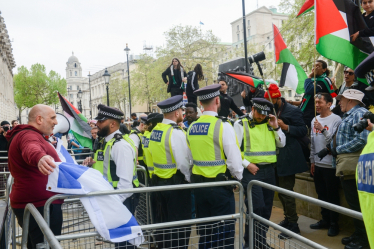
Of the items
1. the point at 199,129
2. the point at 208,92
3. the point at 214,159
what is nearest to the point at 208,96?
the point at 208,92

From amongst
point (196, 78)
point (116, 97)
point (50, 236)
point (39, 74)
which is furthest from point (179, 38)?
point (39, 74)

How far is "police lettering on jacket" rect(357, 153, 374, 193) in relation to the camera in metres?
1.27

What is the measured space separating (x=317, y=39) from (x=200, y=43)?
31.4 m

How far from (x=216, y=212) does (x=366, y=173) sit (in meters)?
3.04

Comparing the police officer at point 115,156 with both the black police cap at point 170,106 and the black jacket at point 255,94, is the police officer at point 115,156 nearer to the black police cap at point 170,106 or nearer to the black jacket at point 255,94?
the black police cap at point 170,106

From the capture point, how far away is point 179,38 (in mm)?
35469

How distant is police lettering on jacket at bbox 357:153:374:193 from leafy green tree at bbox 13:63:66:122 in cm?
6710

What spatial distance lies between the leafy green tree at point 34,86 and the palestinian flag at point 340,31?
211 feet

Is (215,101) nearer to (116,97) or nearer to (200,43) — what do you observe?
(200,43)

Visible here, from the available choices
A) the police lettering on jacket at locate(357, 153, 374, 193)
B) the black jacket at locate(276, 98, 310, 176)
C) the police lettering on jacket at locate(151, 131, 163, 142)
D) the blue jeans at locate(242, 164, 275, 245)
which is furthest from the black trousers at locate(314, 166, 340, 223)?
the police lettering on jacket at locate(357, 153, 374, 193)

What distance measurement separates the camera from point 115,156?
13.9ft

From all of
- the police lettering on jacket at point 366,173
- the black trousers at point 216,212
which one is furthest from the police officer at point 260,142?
the police lettering on jacket at point 366,173

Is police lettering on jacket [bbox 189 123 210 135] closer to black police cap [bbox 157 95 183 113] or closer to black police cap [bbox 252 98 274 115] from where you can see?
black police cap [bbox 157 95 183 113]

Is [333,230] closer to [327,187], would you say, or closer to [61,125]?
[327,187]
